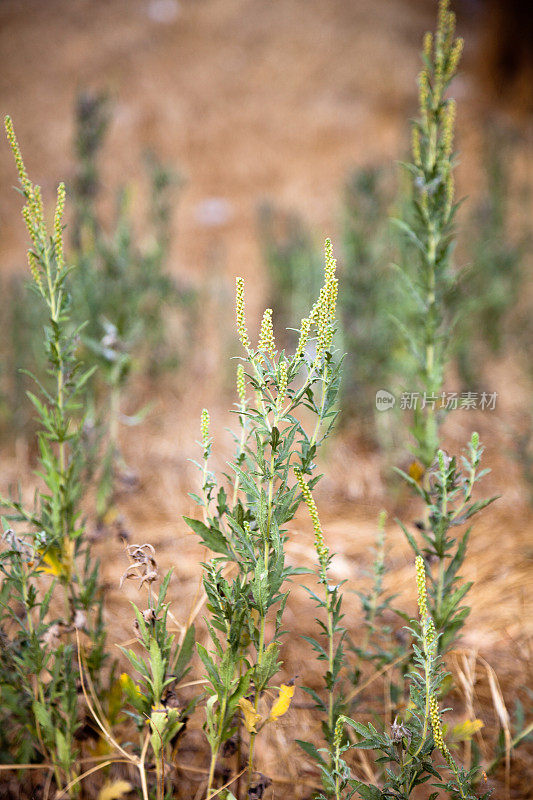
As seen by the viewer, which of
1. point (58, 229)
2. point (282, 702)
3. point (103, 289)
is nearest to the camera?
point (282, 702)

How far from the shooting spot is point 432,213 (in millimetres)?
1358

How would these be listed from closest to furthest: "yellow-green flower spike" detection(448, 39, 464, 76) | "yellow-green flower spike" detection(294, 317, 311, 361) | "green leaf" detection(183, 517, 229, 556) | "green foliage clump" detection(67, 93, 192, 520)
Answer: "yellow-green flower spike" detection(294, 317, 311, 361)
"green leaf" detection(183, 517, 229, 556)
"yellow-green flower spike" detection(448, 39, 464, 76)
"green foliage clump" detection(67, 93, 192, 520)

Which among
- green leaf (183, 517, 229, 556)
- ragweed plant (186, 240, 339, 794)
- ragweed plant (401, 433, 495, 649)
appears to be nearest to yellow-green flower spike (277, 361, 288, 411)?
ragweed plant (186, 240, 339, 794)

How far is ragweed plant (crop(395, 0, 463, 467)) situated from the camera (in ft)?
4.38

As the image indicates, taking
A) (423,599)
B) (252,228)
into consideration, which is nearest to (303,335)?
(423,599)

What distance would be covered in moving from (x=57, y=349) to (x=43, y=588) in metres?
0.99

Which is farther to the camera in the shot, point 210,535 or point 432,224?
point 432,224

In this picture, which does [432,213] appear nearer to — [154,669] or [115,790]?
[154,669]

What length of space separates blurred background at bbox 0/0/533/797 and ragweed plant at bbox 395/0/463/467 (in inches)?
11.6

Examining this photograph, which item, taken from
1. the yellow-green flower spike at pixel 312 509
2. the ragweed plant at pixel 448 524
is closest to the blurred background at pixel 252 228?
the ragweed plant at pixel 448 524

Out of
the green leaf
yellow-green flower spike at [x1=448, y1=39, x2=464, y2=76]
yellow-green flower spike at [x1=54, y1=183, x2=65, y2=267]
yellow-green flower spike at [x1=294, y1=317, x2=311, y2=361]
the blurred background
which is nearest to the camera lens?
yellow-green flower spike at [x1=294, y1=317, x2=311, y2=361]

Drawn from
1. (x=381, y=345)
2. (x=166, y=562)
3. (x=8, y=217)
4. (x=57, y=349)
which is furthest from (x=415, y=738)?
(x=8, y=217)

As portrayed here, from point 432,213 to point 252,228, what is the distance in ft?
17.4

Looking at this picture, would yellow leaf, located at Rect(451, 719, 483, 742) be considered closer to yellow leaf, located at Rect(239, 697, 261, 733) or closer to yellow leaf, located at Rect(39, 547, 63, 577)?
yellow leaf, located at Rect(239, 697, 261, 733)
